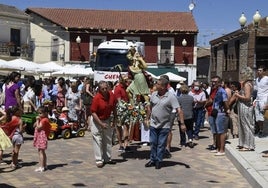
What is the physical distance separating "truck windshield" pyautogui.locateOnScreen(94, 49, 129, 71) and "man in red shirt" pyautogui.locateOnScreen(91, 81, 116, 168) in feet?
35.6

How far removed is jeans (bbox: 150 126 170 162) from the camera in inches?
357

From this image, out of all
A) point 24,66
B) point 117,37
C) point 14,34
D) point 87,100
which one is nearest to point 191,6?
point 117,37

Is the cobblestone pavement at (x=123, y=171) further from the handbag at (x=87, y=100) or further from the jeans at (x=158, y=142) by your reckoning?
the handbag at (x=87, y=100)

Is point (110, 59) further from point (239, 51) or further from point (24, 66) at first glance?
point (239, 51)

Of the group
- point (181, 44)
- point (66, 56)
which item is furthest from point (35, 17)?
point (181, 44)

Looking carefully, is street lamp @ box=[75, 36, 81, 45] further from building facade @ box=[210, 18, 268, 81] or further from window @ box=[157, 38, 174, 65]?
building facade @ box=[210, 18, 268, 81]

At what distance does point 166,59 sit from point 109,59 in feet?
72.5

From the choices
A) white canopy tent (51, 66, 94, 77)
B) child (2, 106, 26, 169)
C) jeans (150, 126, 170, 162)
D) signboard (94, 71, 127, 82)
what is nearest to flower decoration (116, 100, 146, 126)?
jeans (150, 126, 170, 162)

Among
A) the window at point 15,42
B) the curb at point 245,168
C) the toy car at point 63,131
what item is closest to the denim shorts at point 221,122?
the curb at point 245,168

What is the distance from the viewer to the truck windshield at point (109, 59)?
66.6 ft

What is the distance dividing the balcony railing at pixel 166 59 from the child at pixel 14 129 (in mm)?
33649

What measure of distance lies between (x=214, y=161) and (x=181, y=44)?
32.6m

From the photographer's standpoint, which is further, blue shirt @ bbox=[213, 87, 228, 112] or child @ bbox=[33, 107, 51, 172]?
blue shirt @ bbox=[213, 87, 228, 112]

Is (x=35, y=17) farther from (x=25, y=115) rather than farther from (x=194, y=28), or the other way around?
(x=25, y=115)
